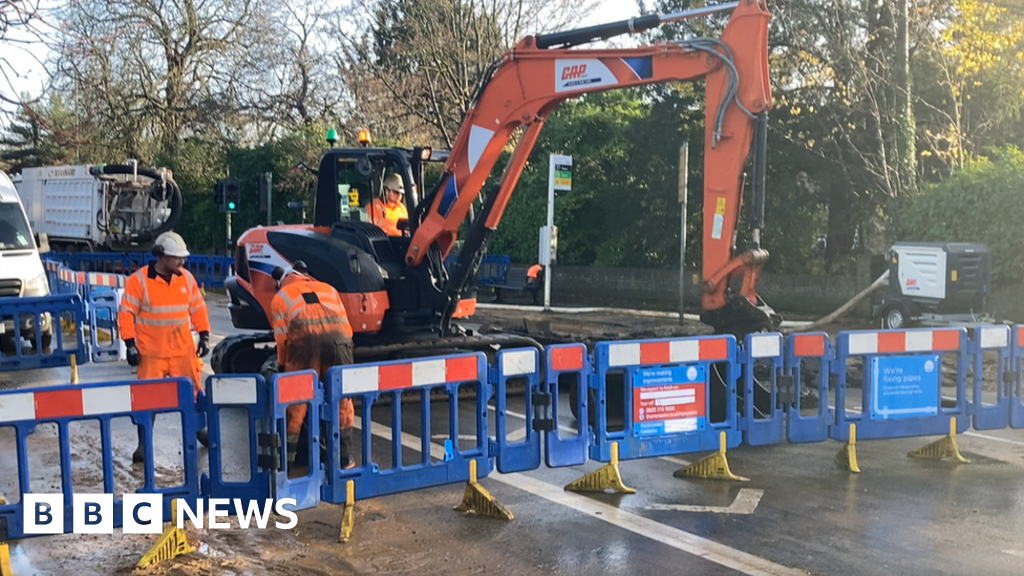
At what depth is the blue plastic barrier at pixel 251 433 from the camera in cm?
684

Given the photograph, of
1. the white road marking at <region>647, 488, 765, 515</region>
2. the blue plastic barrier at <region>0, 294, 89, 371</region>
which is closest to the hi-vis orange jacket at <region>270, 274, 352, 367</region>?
the white road marking at <region>647, 488, 765, 515</region>

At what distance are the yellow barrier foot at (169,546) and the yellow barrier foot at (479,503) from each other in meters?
1.98

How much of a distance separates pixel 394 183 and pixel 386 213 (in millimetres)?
393

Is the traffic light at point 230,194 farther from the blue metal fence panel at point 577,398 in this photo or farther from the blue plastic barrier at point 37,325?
the blue metal fence panel at point 577,398

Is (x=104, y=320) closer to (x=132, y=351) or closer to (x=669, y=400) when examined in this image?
(x=132, y=351)

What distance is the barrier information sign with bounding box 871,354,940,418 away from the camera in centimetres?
938

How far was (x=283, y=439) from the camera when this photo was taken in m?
7.01

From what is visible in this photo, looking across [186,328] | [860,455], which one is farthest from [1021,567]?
[186,328]

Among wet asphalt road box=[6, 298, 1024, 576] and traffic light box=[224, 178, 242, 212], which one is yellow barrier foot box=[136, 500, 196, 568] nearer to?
wet asphalt road box=[6, 298, 1024, 576]

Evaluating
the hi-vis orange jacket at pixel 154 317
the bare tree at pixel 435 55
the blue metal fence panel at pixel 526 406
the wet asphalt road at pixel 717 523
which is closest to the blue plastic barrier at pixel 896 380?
the wet asphalt road at pixel 717 523

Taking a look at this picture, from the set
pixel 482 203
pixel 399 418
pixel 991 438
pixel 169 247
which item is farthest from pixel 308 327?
pixel 991 438

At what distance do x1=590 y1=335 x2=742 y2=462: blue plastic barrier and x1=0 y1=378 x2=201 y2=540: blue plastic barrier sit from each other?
10.5 feet

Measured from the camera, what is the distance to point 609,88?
1087 centimetres

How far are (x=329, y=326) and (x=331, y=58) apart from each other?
3078cm
